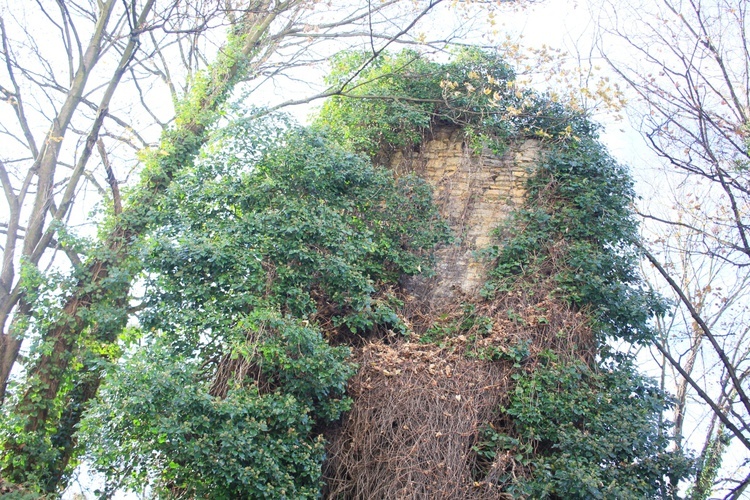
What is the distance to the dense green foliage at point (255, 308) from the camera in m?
6.07

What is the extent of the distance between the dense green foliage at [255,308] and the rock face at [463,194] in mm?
510

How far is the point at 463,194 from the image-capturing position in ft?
30.6

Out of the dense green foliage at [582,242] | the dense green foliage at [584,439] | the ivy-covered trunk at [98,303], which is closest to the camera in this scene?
the dense green foliage at [584,439]

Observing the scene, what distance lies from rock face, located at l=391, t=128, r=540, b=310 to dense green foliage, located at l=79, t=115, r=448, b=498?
51 cm

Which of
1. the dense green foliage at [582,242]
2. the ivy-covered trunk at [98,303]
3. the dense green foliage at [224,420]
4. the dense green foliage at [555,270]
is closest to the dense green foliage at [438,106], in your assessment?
the dense green foliage at [555,270]

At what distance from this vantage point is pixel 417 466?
6504 millimetres

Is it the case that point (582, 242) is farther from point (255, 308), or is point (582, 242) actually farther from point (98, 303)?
point (98, 303)

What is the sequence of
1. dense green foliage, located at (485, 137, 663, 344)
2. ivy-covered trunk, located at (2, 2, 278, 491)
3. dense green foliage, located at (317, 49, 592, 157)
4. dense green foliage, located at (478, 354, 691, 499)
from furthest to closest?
dense green foliage, located at (317, 49, 592, 157) → dense green foliage, located at (485, 137, 663, 344) → ivy-covered trunk, located at (2, 2, 278, 491) → dense green foliage, located at (478, 354, 691, 499)

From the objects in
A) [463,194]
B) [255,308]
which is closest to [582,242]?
[463,194]

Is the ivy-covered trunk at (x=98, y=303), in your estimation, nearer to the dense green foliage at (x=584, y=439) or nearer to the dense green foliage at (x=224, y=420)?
the dense green foliage at (x=224, y=420)

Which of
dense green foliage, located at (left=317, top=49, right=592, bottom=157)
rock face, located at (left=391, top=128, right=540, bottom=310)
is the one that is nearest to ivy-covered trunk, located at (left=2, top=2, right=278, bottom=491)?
dense green foliage, located at (left=317, top=49, right=592, bottom=157)

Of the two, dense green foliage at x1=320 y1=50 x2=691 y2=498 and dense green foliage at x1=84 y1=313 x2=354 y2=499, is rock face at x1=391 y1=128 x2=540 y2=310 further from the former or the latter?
dense green foliage at x1=84 y1=313 x2=354 y2=499

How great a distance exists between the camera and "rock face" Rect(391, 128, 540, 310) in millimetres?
8586

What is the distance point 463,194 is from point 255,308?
3904 mm
